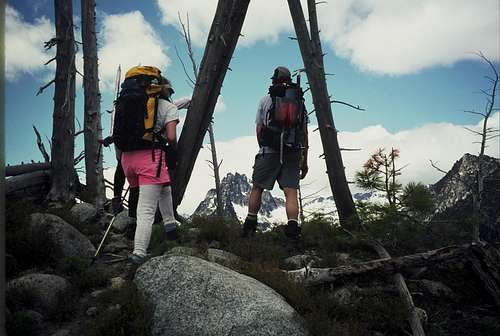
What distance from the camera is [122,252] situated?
573cm

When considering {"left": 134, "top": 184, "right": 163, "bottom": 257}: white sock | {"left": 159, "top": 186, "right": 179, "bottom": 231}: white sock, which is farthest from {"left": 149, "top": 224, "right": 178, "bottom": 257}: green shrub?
{"left": 134, "top": 184, "right": 163, "bottom": 257}: white sock

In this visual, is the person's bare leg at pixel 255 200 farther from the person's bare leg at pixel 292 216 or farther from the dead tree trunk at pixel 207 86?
the dead tree trunk at pixel 207 86

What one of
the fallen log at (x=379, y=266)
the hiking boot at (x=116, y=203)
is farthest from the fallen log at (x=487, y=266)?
the hiking boot at (x=116, y=203)

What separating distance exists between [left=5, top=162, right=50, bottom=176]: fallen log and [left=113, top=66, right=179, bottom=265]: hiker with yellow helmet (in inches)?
174

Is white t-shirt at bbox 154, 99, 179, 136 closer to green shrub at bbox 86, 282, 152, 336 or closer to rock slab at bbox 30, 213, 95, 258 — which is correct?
rock slab at bbox 30, 213, 95, 258

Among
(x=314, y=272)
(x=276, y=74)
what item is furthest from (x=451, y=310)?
(x=276, y=74)

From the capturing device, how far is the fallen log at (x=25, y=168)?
8242 mm

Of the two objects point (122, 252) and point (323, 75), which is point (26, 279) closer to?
point (122, 252)

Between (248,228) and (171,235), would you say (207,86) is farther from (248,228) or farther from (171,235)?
(171,235)

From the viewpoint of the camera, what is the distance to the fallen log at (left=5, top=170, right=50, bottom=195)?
759 cm

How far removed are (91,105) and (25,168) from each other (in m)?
2.98

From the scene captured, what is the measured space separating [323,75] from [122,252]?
505cm

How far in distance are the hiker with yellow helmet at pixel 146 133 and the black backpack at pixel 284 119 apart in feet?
5.32

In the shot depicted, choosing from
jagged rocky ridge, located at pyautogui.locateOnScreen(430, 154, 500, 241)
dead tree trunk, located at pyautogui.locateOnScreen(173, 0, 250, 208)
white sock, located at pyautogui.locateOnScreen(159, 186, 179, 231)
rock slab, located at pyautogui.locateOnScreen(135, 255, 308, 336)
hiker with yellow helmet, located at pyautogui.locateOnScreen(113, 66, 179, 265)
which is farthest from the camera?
jagged rocky ridge, located at pyautogui.locateOnScreen(430, 154, 500, 241)
